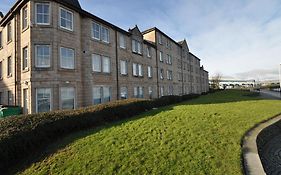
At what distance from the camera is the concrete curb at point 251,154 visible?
17.4ft

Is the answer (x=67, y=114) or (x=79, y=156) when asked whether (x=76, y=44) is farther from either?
(x=79, y=156)

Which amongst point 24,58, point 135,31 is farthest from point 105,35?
point 24,58

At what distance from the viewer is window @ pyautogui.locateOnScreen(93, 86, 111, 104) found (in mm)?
18203

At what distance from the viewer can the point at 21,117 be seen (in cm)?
760

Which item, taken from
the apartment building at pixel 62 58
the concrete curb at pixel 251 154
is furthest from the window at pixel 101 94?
the concrete curb at pixel 251 154

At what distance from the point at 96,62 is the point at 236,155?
15151 mm

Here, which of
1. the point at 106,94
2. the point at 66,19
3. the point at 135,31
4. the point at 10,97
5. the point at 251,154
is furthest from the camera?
the point at 135,31

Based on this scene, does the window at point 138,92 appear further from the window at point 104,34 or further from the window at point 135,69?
the window at point 104,34

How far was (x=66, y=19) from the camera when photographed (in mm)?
15898

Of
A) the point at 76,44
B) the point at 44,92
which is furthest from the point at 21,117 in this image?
the point at 76,44

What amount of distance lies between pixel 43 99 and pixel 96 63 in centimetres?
612

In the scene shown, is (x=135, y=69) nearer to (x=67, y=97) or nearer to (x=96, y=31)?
(x=96, y=31)

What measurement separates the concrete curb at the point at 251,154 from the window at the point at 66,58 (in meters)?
13.2

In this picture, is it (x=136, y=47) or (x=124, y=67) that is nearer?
(x=124, y=67)
